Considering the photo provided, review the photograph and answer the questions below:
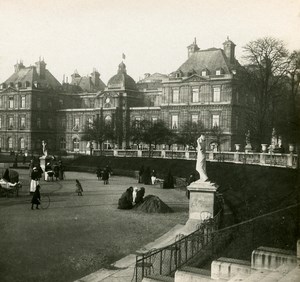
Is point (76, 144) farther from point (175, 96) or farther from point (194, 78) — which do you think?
point (194, 78)

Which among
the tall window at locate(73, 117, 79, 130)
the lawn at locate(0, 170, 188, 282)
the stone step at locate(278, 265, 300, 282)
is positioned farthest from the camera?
the tall window at locate(73, 117, 79, 130)

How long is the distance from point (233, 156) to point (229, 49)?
2384cm

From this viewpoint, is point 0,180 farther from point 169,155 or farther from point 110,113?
point 110,113

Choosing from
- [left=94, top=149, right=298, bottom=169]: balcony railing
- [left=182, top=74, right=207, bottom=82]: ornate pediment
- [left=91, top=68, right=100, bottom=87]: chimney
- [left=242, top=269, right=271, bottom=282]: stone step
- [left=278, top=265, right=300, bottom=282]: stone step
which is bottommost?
[left=242, top=269, right=271, bottom=282]: stone step

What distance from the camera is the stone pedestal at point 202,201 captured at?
1416cm

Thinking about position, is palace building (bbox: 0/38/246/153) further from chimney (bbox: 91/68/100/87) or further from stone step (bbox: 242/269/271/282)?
stone step (bbox: 242/269/271/282)

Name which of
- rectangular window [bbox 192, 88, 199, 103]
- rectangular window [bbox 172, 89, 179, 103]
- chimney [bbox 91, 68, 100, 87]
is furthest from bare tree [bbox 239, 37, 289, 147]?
chimney [bbox 91, 68, 100, 87]

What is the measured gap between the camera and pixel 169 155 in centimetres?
4003

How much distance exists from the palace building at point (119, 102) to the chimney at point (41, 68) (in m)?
0.10

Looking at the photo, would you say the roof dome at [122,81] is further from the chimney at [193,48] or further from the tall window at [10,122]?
the tall window at [10,122]

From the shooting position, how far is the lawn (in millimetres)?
10898

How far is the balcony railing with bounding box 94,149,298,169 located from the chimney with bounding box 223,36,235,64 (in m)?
17.9

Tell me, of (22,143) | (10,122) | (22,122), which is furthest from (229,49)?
(10,122)

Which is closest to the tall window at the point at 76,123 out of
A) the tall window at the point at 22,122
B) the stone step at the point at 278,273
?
the tall window at the point at 22,122
